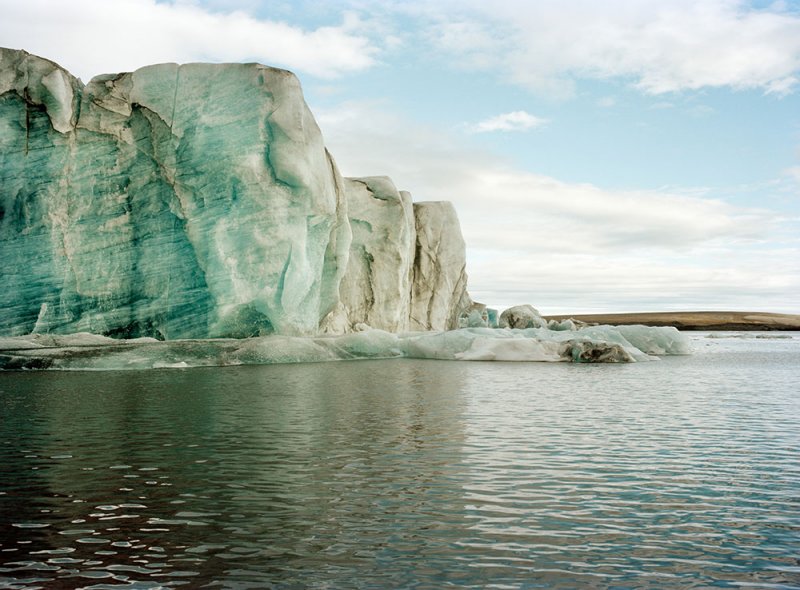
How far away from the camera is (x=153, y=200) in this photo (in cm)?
A: 2302

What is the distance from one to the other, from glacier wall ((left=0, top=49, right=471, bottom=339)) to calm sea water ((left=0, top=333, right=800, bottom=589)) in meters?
10.8

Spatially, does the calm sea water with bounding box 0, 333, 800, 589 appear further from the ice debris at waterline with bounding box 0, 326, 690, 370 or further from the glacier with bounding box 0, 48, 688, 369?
the glacier with bounding box 0, 48, 688, 369

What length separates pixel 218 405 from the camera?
436 inches

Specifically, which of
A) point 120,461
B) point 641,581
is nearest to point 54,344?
point 120,461

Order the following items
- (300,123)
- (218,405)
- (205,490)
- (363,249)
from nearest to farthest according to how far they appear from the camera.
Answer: (205,490)
(218,405)
(300,123)
(363,249)

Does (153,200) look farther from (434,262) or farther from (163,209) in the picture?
(434,262)

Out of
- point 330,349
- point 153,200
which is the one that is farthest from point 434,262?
point 153,200

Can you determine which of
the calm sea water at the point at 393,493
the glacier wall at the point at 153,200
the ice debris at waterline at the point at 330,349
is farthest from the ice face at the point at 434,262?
the calm sea water at the point at 393,493

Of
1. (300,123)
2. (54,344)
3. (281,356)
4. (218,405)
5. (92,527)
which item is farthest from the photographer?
(300,123)

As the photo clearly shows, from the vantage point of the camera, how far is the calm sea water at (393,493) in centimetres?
408

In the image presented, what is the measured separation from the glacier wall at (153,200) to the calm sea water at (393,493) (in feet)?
35.5

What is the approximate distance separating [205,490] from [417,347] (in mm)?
20500

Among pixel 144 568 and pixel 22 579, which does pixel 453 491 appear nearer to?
pixel 144 568

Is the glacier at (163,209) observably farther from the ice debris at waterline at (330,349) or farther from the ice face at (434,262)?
the ice face at (434,262)
